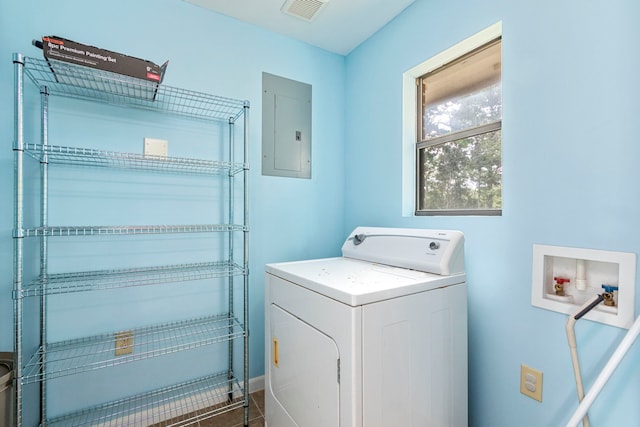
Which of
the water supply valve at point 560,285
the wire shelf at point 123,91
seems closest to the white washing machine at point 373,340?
the water supply valve at point 560,285

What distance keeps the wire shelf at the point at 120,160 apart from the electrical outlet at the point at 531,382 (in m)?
1.72

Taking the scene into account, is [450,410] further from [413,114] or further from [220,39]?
[220,39]

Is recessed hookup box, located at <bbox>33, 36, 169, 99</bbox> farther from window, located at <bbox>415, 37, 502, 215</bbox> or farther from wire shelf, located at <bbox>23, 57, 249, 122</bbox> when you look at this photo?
window, located at <bbox>415, 37, 502, 215</bbox>

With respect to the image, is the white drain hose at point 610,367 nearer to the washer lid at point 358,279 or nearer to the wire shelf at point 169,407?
the washer lid at point 358,279

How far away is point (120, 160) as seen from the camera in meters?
1.60

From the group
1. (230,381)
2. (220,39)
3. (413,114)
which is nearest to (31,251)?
(230,381)

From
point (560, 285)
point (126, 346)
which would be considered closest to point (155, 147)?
point (126, 346)

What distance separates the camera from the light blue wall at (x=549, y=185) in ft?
3.27

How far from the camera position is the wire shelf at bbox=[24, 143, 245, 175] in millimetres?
1341

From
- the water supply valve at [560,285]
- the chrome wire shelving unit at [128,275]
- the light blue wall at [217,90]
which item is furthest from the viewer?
the light blue wall at [217,90]

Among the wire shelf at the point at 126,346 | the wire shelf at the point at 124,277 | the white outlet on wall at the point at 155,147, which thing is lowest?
the wire shelf at the point at 126,346

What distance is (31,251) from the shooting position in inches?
56.6

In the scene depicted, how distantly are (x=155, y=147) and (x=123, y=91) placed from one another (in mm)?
318

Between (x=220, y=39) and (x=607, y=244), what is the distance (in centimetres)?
226
